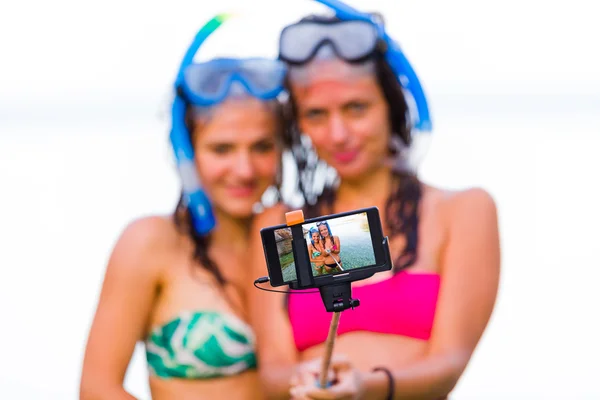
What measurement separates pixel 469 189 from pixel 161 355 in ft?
2.42

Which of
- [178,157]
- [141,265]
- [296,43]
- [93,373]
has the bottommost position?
[93,373]

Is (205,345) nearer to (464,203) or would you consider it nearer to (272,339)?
(272,339)

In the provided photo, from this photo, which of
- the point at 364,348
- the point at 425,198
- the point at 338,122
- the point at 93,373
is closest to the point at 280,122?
the point at 338,122

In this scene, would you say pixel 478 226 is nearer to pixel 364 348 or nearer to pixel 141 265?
pixel 364 348

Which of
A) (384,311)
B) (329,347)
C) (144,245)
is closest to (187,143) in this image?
(144,245)

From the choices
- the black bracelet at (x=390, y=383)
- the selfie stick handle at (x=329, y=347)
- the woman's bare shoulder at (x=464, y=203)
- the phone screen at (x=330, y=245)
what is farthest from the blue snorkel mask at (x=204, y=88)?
the phone screen at (x=330, y=245)

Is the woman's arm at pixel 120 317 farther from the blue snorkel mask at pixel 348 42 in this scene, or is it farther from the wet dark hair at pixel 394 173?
the blue snorkel mask at pixel 348 42

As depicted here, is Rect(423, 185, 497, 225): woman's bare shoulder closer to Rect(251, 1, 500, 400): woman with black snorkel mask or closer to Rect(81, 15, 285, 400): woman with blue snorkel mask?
Rect(251, 1, 500, 400): woman with black snorkel mask

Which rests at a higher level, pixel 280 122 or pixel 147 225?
pixel 280 122

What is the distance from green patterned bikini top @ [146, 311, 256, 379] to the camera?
6.84ft

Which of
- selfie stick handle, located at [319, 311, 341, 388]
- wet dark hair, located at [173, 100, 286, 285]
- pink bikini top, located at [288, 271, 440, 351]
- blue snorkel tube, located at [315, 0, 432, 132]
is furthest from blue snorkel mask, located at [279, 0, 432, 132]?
selfie stick handle, located at [319, 311, 341, 388]

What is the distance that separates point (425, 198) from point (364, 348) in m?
0.36

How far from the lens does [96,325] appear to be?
2.12 meters

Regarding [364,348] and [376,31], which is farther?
[376,31]
